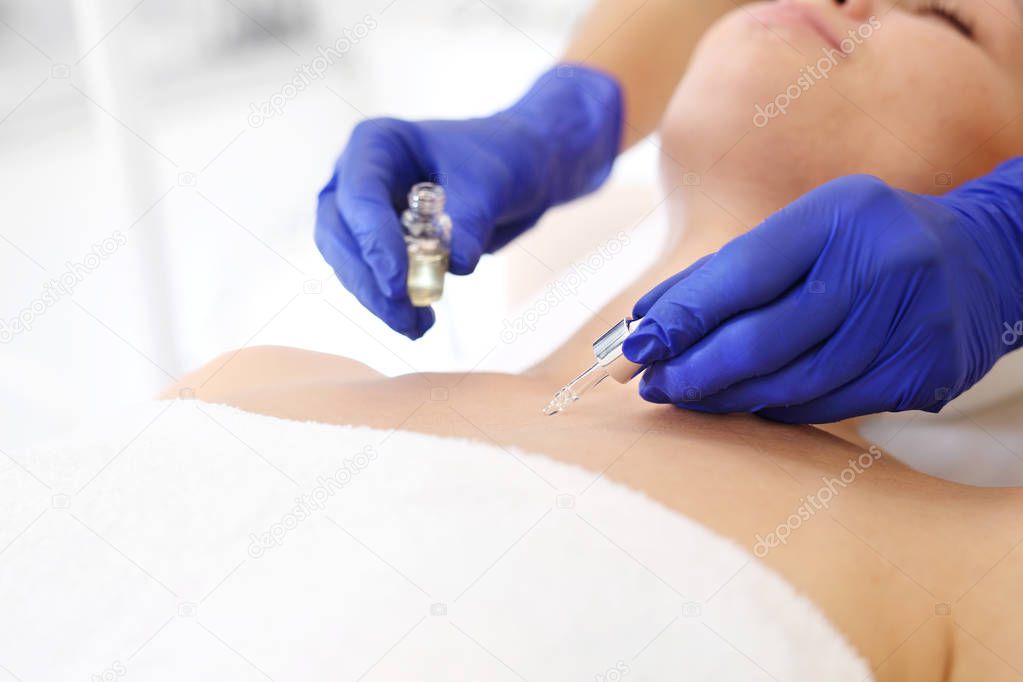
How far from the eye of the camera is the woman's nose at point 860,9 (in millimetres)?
1197

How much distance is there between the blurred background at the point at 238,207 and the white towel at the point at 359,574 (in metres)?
0.58

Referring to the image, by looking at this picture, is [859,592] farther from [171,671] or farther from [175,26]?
[175,26]

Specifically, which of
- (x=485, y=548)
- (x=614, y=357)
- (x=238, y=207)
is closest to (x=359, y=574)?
(x=485, y=548)

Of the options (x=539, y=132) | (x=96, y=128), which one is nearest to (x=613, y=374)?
(x=539, y=132)

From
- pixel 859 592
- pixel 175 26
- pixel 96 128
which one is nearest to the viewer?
pixel 859 592

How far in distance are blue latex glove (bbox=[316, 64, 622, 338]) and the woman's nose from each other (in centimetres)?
43

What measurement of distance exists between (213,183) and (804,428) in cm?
165

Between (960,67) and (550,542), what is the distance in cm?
84

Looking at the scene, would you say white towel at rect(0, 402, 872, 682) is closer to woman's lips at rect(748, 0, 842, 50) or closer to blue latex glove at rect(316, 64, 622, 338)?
blue latex glove at rect(316, 64, 622, 338)

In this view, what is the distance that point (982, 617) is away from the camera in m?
0.75

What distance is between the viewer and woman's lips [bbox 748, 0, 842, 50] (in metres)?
1.20

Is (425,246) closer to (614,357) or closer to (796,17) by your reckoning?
(614,357)

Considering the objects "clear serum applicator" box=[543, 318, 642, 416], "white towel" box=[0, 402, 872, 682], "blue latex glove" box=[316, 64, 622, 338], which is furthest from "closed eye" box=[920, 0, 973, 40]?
"white towel" box=[0, 402, 872, 682]

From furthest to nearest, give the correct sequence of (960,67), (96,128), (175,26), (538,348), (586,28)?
(175,26), (96,128), (586,28), (538,348), (960,67)
